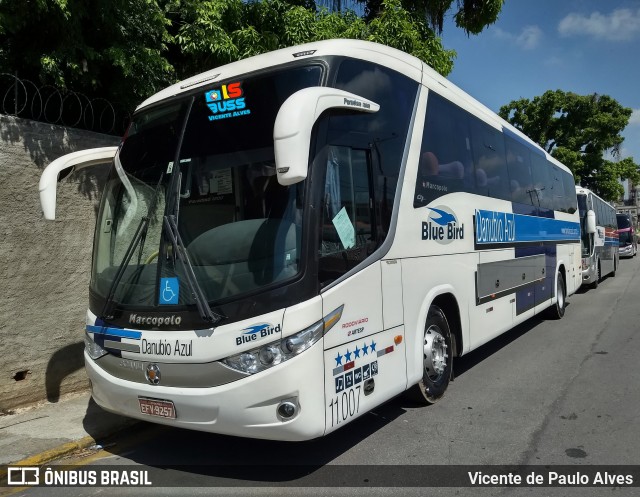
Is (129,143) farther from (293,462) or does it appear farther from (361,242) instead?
(293,462)

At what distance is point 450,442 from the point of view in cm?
452

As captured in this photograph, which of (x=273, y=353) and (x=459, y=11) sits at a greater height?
(x=459, y=11)

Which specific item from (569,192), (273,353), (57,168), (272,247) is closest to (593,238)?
(569,192)

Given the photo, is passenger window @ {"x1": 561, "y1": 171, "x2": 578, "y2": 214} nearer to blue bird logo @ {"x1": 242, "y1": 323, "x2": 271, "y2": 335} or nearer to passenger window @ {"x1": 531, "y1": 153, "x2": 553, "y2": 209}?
passenger window @ {"x1": 531, "y1": 153, "x2": 553, "y2": 209}

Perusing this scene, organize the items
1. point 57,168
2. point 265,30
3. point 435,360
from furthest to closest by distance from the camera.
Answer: point 265,30 < point 435,360 < point 57,168

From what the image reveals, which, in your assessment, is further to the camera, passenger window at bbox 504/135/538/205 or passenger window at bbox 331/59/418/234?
A: passenger window at bbox 504/135/538/205

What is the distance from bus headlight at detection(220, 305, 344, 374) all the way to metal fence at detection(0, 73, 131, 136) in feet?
13.2

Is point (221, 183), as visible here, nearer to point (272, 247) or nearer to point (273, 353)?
point (272, 247)

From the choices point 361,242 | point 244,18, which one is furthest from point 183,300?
point 244,18

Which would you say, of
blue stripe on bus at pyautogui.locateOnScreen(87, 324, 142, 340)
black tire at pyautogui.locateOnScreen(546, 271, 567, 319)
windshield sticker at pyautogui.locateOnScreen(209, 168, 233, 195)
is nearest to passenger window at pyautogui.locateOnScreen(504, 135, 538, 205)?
black tire at pyautogui.locateOnScreen(546, 271, 567, 319)

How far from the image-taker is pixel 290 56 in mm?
4121

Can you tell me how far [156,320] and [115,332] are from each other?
0.47m

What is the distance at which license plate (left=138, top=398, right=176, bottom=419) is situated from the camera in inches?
149

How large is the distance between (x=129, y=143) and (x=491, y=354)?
5.83 metres
